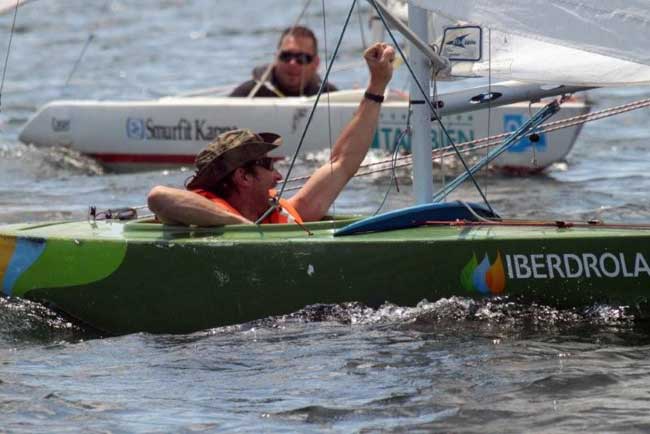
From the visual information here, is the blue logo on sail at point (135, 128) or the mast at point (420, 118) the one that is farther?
the blue logo on sail at point (135, 128)

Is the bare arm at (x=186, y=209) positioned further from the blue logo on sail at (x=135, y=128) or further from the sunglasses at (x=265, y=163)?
the blue logo on sail at (x=135, y=128)

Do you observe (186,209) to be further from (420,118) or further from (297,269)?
(420,118)

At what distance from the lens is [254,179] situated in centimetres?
691

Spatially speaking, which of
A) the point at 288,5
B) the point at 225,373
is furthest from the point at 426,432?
the point at 288,5

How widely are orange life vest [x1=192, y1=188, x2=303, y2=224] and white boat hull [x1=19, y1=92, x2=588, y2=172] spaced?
4899 mm

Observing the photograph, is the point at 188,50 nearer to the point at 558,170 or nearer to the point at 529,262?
the point at 558,170

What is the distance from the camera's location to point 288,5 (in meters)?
25.9

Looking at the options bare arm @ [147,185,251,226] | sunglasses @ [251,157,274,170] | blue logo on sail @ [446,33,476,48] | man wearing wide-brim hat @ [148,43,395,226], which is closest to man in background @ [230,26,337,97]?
blue logo on sail @ [446,33,476,48]

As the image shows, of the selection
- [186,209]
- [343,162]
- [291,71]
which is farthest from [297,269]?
[291,71]

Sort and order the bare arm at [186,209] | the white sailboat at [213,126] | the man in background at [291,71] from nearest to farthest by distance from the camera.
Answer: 1. the bare arm at [186,209]
2. the white sailboat at [213,126]
3. the man in background at [291,71]

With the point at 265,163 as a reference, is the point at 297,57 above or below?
above

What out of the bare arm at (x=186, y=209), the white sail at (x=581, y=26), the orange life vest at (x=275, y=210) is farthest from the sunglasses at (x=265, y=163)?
the white sail at (x=581, y=26)

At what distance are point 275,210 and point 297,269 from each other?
452mm

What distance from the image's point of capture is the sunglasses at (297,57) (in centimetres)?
1299
